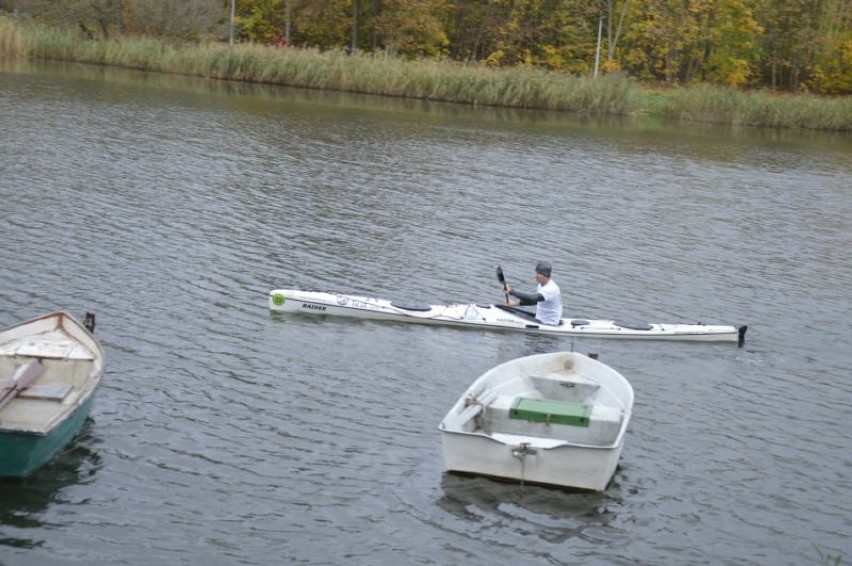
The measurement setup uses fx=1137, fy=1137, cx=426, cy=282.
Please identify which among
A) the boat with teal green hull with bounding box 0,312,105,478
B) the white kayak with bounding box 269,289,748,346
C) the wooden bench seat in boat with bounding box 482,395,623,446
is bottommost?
the white kayak with bounding box 269,289,748,346

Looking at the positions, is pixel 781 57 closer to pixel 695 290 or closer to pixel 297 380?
pixel 695 290

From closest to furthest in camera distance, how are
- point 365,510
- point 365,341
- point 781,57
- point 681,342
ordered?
1. point 365,510
2. point 365,341
3. point 681,342
4. point 781,57

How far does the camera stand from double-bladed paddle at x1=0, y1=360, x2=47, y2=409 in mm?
13094

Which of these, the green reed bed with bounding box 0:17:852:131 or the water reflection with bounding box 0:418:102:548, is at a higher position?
the green reed bed with bounding box 0:17:852:131

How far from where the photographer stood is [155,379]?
53.8ft

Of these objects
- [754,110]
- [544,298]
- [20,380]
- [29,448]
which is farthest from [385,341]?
[754,110]

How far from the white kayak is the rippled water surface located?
24cm

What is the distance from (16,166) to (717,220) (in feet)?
64.9

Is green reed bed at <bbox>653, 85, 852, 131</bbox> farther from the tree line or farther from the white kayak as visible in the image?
the white kayak

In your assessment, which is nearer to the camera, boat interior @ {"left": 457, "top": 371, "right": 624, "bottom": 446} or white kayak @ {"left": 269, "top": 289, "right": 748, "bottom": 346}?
boat interior @ {"left": 457, "top": 371, "right": 624, "bottom": 446}

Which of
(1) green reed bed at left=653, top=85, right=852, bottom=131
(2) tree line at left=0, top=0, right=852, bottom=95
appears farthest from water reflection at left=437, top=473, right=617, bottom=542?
(2) tree line at left=0, top=0, right=852, bottom=95

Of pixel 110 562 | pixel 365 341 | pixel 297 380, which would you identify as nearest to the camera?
pixel 110 562

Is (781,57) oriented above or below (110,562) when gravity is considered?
above

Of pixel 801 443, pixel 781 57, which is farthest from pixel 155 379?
pixel 781 57
